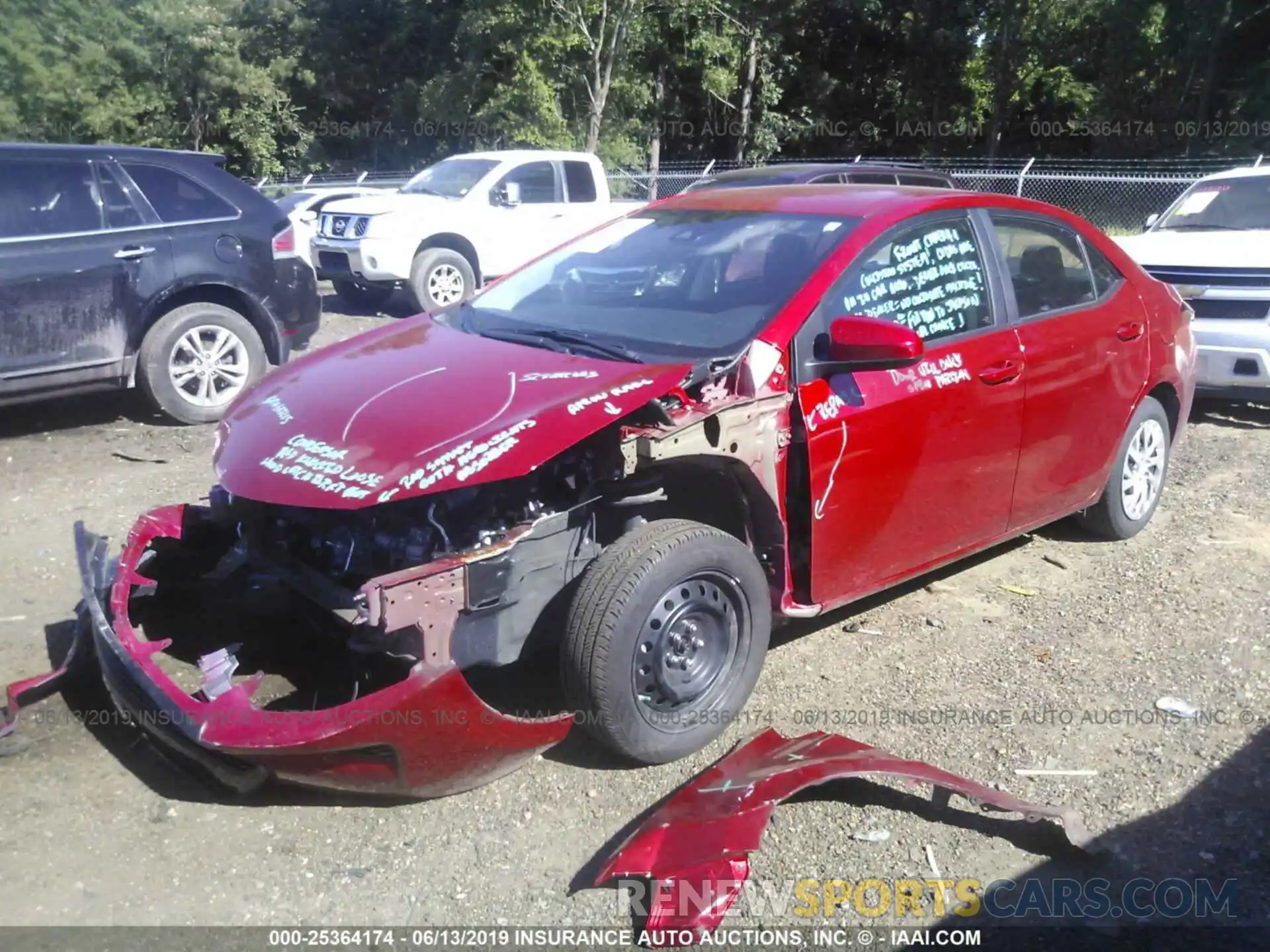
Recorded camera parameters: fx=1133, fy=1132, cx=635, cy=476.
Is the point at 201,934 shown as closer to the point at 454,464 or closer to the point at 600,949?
the point at 600,949

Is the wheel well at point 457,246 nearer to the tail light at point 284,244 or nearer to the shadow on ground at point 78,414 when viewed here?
the tail light at point 284,244

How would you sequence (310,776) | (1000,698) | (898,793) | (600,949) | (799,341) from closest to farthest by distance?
(600,949), (310,776), (898,793), (799,341), (1000,698)

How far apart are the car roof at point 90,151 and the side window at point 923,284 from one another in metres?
5.02

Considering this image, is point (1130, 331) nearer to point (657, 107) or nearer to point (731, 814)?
point (731, 814)

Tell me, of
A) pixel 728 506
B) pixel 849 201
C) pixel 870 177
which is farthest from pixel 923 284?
pixel 870 177

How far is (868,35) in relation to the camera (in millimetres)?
32531

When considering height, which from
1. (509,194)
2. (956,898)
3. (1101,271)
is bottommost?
(956,898)

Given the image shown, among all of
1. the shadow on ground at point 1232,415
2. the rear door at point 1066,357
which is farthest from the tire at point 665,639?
the shadow on ground at point 1232,415

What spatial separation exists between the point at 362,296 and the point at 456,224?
62.9 inches

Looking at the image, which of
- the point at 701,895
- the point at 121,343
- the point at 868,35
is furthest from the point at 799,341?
the point at 868,35

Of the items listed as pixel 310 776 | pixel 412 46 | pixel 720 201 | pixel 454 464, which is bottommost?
pixel 310 776

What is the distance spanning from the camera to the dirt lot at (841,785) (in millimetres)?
3047

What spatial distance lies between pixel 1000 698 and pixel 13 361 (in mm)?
5740

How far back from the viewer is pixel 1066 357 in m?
4.68
